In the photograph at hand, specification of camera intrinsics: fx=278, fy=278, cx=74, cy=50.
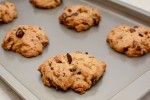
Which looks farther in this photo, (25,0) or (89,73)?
(25,0)

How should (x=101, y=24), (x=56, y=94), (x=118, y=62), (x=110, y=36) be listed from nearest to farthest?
(x=56, y=94) → (x=118, y=62) → (x=110, y=36) → (x=101, y=24)

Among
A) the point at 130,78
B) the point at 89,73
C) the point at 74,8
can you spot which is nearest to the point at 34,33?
the point at 74,8

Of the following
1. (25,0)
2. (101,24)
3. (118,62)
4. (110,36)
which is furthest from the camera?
(25,0)

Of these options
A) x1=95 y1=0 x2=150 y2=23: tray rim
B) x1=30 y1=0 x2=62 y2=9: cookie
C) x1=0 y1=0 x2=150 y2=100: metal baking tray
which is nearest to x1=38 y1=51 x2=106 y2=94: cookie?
x1=0 y1=0 x2=150 y2=100: metal baking tray

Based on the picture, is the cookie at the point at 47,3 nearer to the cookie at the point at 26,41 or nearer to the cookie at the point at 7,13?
the cookie at the point at 7,13

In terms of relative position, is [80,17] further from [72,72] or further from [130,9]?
[72,72]

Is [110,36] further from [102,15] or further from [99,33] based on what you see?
[102,15]
